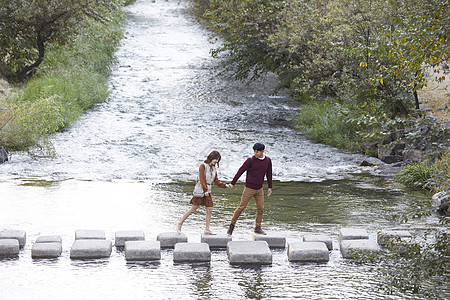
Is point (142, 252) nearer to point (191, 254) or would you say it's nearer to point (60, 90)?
point (191, 254)

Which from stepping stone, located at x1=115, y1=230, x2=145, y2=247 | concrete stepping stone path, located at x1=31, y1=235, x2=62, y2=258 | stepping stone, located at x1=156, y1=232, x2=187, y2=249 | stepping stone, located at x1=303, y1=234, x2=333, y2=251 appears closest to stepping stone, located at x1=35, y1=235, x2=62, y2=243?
concrete stepping stone path, located at x1=31, y1=235, x2=62, y2=258

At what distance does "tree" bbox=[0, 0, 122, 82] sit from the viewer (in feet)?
69.3

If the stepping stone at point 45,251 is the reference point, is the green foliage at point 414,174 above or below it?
above

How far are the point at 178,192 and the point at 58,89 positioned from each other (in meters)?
10.7

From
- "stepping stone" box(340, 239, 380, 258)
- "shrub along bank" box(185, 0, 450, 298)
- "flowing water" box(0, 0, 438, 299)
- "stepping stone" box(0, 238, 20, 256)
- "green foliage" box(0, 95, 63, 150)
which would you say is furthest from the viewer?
"green foliage" box(0, 95, 63, 150)

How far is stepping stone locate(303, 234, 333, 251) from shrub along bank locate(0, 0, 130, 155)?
949 cm

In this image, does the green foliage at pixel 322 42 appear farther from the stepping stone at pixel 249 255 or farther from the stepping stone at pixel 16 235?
the stepping stone at pixel 16 235

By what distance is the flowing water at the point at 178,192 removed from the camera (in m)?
7.10

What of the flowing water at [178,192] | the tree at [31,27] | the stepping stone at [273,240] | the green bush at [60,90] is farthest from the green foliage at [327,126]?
the stepping stone at [273,240]

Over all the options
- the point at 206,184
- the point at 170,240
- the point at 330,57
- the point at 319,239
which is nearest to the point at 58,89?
the point at 330,57

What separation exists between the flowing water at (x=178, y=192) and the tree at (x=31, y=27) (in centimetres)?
351

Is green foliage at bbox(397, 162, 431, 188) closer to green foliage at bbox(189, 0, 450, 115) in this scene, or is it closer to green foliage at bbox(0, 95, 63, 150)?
green foliage at bbox(189, 0, 450, 115)

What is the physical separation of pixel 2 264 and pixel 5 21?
52.6 ft

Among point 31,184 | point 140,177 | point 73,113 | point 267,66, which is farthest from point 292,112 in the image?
point 31,184
